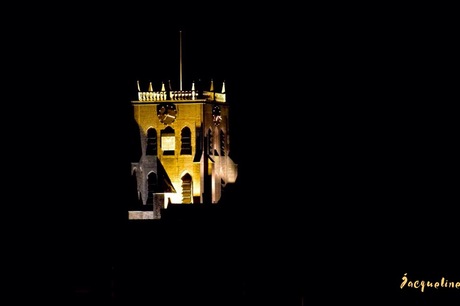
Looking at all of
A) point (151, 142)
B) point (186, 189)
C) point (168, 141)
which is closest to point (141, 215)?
point (186, 189)

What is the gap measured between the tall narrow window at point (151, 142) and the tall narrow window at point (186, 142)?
1036mm

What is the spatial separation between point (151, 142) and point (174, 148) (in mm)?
930

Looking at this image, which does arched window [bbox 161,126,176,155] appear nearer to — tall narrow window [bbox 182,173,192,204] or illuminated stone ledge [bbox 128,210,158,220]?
tall narrow window [bbox 182,173,192,204]

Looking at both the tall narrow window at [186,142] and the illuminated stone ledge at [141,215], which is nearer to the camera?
the tall narrow window at [186,142]

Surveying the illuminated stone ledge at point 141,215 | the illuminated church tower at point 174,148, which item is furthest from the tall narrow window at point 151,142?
the illuminated stone ledge at point 141,215

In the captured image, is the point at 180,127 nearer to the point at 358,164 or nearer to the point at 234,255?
the point at 234,255

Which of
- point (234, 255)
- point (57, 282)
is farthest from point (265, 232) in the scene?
point (57, 282)

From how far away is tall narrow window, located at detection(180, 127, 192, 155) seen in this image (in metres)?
102

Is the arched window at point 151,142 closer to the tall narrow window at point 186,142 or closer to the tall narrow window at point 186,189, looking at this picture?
the tall narrow window at point 186,142

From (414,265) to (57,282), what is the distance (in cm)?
1335

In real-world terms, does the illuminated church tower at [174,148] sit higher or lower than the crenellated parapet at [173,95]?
lower

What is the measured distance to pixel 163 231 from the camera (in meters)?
102

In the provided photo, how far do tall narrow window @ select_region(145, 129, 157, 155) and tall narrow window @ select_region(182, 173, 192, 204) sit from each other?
152 cm

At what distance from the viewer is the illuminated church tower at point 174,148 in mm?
101688
